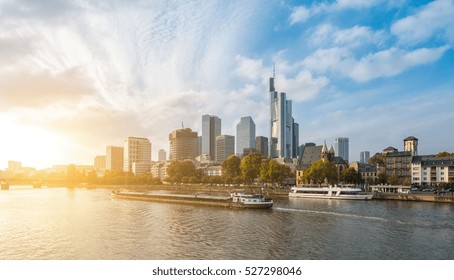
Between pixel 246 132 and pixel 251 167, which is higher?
pixel 246 132

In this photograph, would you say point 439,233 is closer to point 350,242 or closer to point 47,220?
point 350,242

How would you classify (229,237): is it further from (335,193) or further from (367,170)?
(367,170)

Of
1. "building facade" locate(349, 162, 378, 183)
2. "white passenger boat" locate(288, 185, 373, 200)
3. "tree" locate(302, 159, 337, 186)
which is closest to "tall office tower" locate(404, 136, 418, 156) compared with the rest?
"building facade" locate(349, 162, 378, 183)

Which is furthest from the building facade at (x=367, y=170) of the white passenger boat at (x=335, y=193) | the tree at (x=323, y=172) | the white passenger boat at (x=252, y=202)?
the white passenger boat at (x=252, y=202)

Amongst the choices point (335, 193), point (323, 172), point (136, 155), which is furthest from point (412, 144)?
point (136, 155)

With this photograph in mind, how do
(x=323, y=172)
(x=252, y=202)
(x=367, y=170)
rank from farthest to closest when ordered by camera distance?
(x=367, y=170) < (x=323, y=172) < (x=252, y=202)
